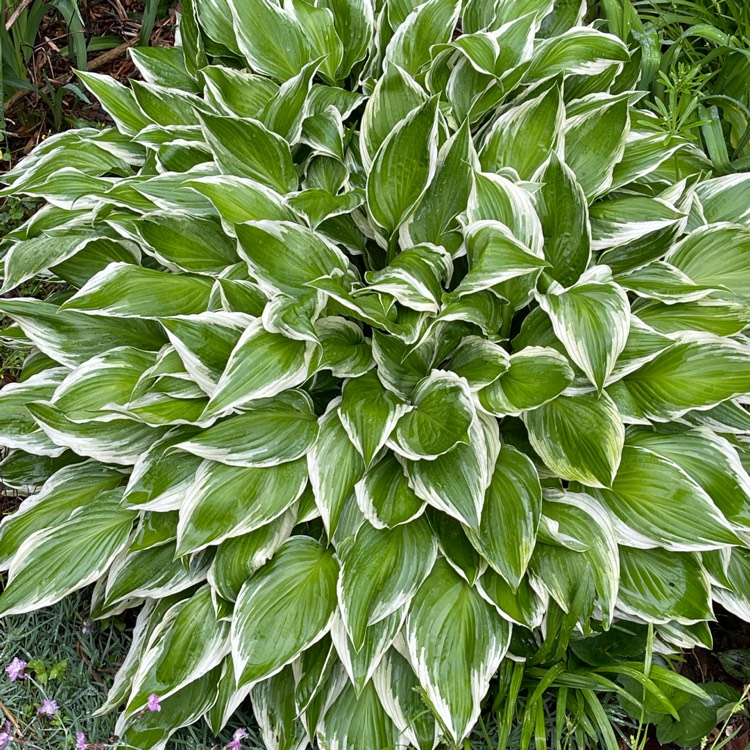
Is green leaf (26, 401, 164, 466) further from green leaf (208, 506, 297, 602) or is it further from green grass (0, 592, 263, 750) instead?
green grass (0, 592, 263, 750)

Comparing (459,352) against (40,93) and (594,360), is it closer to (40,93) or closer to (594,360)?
(594,360)

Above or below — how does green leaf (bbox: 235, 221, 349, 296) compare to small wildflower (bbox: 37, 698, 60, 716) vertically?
above

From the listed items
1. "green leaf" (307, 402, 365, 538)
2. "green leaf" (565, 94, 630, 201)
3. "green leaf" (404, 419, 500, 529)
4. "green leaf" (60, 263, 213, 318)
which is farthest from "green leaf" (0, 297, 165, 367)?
"green leaf" (565, 94, 630, 201)

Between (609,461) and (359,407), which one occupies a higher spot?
(359,407)

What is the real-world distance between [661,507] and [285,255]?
92cm

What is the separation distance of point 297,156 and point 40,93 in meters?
1.10

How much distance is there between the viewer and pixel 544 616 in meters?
1.58

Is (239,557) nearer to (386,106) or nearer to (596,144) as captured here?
(386,106)

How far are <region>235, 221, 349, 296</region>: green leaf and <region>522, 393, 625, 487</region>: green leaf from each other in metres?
0.53

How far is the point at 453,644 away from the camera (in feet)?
4.77

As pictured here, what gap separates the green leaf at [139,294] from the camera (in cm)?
153

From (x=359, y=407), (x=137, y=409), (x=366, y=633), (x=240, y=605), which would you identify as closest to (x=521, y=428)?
(x=359, y=407)

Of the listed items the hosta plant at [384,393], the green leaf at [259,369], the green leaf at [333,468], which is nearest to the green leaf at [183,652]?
the hosta plant at [384,393]

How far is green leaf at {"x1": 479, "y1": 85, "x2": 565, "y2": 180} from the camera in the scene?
1.60 meters
